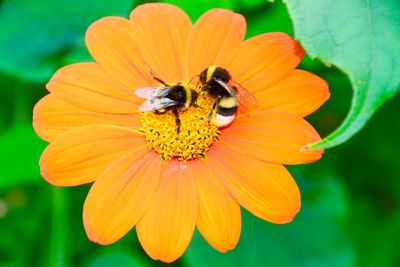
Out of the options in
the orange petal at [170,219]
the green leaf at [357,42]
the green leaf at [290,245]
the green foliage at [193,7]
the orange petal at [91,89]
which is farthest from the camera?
the green leaf at [290,245]

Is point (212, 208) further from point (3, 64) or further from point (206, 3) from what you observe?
point (3, 64)

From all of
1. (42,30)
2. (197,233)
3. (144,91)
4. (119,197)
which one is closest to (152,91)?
(144,91)

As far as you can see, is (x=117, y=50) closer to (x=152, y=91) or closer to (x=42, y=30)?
(x=152, y=91)

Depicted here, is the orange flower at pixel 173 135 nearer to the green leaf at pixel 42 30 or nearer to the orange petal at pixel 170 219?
the orange petal at pixel 170 219

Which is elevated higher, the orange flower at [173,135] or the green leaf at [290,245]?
Answer: the orange flower at [173,135]

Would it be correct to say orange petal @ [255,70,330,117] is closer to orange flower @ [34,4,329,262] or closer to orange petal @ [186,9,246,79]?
orange flower @ [34,4,329,262]

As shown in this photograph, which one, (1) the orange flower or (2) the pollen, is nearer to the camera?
(1) the orange flower

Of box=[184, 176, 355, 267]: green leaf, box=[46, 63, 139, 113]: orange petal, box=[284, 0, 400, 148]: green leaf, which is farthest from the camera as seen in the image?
box=[184, 176, 355, 267]: green leaf

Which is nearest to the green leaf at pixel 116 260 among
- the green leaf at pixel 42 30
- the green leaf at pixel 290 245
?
the green leaf at pixel 290 245

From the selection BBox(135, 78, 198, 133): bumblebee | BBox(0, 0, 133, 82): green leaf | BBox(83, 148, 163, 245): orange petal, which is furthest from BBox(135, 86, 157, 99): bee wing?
BBox(0, 0, 133, 82): green leaf
